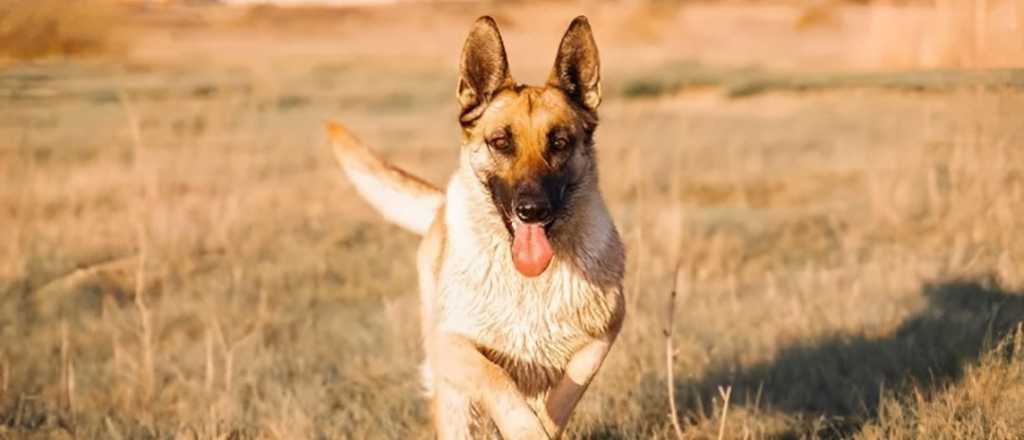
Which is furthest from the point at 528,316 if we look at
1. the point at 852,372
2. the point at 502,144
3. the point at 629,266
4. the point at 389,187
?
the point at 629,266

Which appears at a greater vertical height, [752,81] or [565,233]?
[565,233]

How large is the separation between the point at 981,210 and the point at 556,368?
5.29 meters

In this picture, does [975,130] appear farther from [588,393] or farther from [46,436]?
[46,436]

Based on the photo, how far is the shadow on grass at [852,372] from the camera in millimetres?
5307

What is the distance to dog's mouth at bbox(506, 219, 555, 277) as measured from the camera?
4.06 m

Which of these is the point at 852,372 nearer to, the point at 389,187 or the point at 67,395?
the point at 389,187

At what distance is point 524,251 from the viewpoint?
4.09m

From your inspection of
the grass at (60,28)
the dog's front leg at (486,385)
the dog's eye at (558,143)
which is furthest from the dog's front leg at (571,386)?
the grass at (60,28)

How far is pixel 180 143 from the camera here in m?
14.5

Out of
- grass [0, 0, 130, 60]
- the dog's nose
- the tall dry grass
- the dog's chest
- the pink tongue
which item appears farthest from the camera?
grass [0, 0, 130, 60]

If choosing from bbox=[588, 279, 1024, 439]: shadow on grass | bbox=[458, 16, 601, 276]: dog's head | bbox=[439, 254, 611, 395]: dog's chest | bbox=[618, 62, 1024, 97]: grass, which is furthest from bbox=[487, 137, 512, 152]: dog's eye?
bbox=[618, 62, 1024, 97]: grass

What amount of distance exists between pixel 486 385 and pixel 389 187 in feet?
6.31

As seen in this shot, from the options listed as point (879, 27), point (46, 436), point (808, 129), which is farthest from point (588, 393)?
point (879, 27)

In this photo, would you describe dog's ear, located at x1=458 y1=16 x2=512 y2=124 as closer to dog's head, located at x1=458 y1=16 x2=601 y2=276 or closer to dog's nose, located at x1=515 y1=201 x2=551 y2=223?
dog's head, located at x1=458 y1=16 x2=601 y2=276
